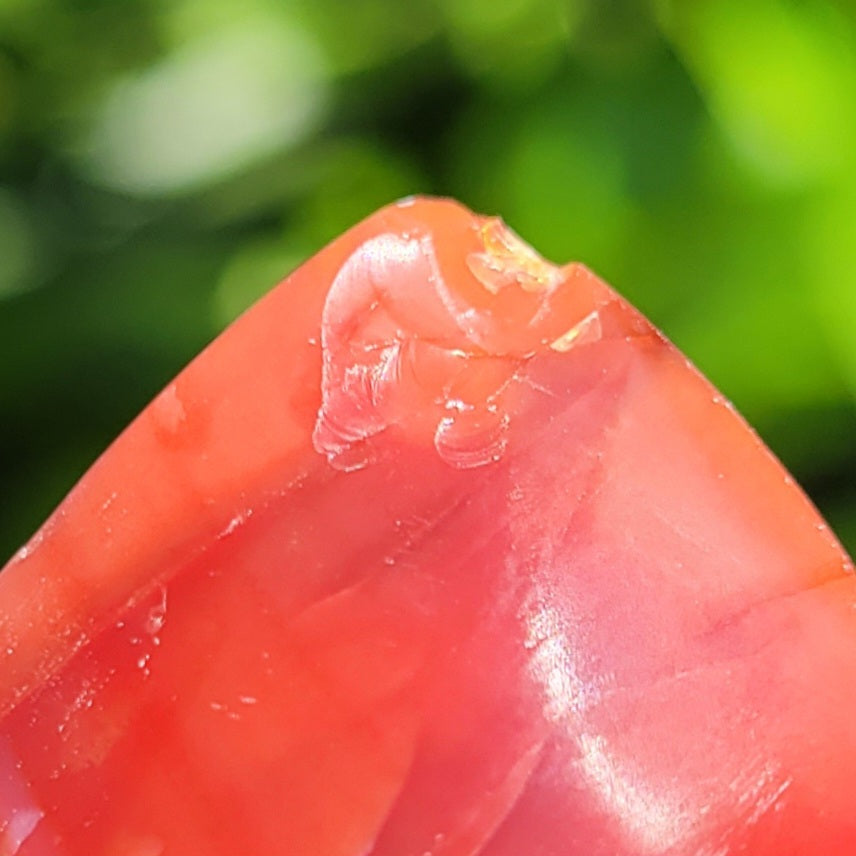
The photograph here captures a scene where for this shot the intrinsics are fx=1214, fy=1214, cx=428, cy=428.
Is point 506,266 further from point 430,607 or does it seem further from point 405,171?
point 405,171

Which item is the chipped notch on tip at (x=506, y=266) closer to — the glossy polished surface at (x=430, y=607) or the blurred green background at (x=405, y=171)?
the glossy polished surface at (x=430, y=607)

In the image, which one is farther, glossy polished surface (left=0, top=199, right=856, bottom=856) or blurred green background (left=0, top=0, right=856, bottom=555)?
blurred green background (left=0, top=0, right=856, bottom=555)

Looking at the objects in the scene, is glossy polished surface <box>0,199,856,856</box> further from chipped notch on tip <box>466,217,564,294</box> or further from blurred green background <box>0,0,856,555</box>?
blurred green background <box>0,0,856,555</box>

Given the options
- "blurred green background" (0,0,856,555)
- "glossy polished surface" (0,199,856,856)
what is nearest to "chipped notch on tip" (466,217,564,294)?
"glossy polished surface" (0,199,856,856)

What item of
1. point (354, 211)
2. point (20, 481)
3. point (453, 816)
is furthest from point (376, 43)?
point (453, 816)

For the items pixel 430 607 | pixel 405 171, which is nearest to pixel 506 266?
pixel 430 607
